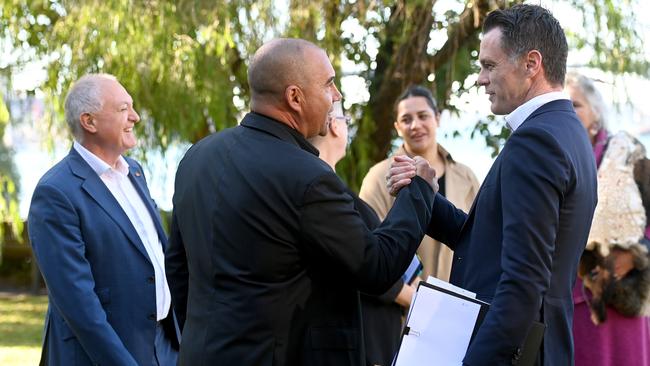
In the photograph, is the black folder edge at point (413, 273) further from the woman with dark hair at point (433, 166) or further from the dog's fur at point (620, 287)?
the dog's fur at point (620, 287)

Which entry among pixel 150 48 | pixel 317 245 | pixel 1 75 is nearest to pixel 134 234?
pixel 317 245

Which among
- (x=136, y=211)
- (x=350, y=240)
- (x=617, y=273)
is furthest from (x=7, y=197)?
(x=350, y=240)

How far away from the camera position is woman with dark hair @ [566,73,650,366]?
4344 mm

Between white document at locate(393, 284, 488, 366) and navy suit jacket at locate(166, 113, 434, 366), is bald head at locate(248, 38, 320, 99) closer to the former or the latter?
navy suit jacket at locate(166, 113, 434, 366)

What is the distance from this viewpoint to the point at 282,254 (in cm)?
281

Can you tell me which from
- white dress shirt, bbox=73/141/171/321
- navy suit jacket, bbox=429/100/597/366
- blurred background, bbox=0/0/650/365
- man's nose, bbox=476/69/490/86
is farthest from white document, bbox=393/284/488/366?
blurred background, bbox=0/0/650/365

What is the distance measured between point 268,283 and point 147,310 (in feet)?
4.11

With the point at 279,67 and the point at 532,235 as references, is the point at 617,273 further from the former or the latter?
the point at 279,67

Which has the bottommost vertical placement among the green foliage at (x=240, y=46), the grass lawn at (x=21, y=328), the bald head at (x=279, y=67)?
the grass lawn at (x=21, y=328)

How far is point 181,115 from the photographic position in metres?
6.85

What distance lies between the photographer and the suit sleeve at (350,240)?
2768 millimetres

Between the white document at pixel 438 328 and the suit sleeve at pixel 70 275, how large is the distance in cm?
131

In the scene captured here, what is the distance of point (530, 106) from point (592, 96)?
192cm

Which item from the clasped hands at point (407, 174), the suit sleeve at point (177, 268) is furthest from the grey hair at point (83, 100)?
the clasped hands at point (407, 174)
